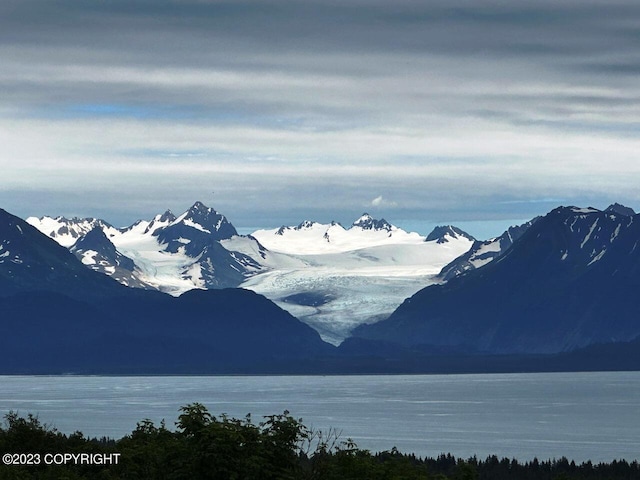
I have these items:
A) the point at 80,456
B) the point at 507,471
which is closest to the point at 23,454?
the point at 80,456

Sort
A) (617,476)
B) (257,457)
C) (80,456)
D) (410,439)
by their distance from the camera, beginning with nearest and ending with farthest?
(257,457)
(80,456)
(617,476)
(410,439)

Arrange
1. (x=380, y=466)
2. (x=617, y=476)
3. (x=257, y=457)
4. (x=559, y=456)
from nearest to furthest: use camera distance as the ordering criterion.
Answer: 1. (x=257, y=457)
2. (x=380, y=466)
3. (x=617, y=476)
4. (x=559, y=456)

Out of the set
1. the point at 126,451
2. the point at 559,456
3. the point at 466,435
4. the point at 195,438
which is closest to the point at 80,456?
the point at 126,451

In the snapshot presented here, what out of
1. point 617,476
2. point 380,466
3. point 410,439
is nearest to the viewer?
point 380,466

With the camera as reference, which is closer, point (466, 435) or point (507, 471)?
point (507, 471)

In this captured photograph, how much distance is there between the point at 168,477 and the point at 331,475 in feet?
23.3

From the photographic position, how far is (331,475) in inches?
2457

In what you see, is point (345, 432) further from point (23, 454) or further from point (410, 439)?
point (23, 454)

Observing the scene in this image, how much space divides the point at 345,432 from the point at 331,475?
134956 mm

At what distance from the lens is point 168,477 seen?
2386 inches

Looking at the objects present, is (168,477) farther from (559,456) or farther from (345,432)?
(345,432)

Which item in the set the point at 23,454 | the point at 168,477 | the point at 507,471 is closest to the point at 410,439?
the point at 507,471

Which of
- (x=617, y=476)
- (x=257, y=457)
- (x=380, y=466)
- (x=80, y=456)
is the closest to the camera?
(x=257, y=457)

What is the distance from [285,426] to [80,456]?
12.9 m
